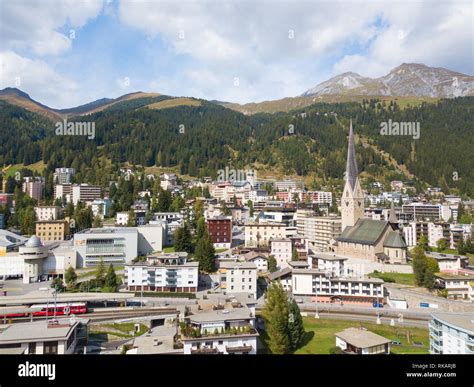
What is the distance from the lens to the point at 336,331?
881 inches

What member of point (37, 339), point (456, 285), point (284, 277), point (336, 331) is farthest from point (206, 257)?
point (456, 285)

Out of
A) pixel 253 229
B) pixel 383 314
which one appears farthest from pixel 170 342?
pixel 253 229

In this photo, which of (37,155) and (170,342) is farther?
(37,155)

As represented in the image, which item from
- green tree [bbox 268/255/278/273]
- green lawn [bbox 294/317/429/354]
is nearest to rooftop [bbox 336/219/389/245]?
green tree [bbox 268/255/278/273]

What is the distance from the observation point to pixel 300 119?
125 m

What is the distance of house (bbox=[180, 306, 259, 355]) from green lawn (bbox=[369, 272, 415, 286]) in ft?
62.3

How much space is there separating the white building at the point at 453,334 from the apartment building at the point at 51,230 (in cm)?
4437

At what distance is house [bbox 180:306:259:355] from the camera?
15.3 m

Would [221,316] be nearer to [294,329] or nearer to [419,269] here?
[294,329]

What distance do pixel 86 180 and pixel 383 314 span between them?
76339mm

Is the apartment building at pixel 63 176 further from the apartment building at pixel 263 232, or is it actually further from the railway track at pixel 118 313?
the railway track at pixel 118 313

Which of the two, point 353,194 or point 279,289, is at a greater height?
point 353,194
